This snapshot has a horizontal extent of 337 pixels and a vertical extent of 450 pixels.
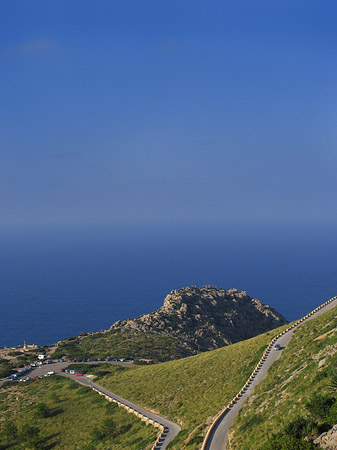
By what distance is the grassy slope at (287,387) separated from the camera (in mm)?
27669

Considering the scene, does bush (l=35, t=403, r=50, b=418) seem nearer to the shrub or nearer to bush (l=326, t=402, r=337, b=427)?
the shrub

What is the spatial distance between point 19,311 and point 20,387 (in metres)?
133

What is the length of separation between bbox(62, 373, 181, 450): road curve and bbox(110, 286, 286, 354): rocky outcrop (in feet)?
103

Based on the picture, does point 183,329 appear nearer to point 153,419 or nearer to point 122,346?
point 122,346

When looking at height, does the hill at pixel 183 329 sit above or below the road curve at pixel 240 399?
above

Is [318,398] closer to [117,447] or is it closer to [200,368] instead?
[117,447]

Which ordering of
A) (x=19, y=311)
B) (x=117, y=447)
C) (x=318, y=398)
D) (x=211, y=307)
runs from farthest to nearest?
(x=19, y=311) < (x=211, y=307) < (x=117, y=447) < (x=318, y=398)

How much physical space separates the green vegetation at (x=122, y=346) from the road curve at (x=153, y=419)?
19431 millimetres

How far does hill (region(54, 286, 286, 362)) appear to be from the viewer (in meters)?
79.7

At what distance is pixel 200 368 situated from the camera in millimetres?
52000

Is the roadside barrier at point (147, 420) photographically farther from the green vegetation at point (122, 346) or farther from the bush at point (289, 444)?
the green vegetation at point (122, 346)

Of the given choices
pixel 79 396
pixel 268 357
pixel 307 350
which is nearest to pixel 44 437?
pixel 79 396

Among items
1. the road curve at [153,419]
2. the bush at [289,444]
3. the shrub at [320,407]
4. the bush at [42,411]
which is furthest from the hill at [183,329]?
the bush at [289,444]

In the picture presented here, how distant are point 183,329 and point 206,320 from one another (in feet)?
24.7
